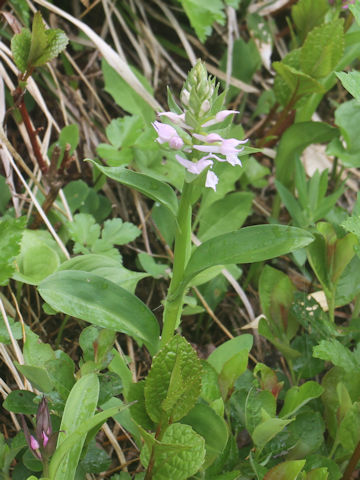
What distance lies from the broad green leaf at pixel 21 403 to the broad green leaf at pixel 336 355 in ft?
1.83

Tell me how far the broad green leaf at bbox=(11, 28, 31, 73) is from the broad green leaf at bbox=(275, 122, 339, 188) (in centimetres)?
81

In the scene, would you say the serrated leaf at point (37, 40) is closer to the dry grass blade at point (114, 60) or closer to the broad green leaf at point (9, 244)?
the dry grass blade at point (114, 60)

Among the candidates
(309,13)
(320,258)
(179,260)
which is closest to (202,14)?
(309,13)

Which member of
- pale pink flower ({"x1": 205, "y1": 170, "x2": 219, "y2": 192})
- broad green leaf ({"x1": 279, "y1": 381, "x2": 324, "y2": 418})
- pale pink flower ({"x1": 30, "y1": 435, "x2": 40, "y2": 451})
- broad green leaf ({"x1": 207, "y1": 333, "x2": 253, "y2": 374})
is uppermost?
pale pink flower ({"x1": 205, "y1": 170, "x2": 219, "y2": 192})

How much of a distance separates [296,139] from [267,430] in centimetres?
100

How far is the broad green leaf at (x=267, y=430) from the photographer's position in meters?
1.06

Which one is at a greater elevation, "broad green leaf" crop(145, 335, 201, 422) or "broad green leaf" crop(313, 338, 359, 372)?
"broad green leaf" crop(145, 335, 201, 422)

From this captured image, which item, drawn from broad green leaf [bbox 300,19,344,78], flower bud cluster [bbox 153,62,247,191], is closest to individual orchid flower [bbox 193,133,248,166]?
flower bud cluster [bbox 153,62,247,191]

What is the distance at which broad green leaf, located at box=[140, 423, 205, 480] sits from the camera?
3.15ft

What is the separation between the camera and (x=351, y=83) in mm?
1209

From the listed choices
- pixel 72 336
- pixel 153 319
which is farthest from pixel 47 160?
pixel 153 319

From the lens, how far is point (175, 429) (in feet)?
3.28

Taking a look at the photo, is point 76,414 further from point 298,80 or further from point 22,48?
point 298,80

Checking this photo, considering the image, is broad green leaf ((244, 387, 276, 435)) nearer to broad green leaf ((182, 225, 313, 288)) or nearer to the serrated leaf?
broad green leaf ((182, 225, 313, 288))
